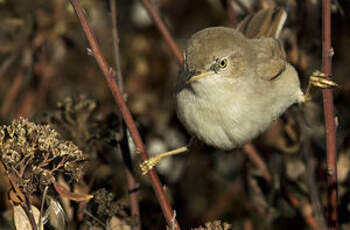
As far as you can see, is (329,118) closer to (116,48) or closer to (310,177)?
(310,177)

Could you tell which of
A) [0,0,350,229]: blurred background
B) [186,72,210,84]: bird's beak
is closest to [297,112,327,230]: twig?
[0,0,350,229]: blurred background

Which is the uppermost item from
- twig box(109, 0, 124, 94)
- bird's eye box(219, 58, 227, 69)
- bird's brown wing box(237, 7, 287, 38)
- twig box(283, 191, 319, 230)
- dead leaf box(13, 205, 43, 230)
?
twig box(109, 0, 124, 94)

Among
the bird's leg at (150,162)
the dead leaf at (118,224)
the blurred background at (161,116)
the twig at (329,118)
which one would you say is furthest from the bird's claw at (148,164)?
the twig at (329,118)

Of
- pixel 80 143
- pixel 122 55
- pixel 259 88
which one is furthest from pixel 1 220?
pixel 122 55

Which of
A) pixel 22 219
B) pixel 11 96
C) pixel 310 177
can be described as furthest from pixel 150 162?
pixel 11 96

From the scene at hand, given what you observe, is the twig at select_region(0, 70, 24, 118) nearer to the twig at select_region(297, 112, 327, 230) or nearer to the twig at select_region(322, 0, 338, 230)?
the twig at select_region(297, 112, 327, 230)

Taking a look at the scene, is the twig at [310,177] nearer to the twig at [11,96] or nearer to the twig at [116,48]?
the twig at [116,48]
